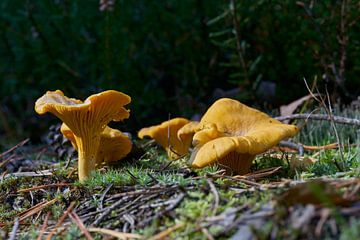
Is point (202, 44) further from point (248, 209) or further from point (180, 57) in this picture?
point (248, 209)

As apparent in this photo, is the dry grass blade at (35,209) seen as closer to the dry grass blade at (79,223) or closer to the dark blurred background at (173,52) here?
the dry grass blade at (79,223)

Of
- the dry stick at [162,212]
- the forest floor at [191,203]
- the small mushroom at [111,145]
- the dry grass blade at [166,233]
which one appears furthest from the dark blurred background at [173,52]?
the dry grass blade at [166,233]

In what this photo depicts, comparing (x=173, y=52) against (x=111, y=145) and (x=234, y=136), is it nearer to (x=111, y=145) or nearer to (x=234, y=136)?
(x=111, y=145)

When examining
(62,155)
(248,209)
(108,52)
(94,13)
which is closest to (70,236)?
(248,209)

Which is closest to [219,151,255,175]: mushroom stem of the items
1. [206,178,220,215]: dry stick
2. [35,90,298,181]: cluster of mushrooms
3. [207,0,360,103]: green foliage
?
[35,90,298,181]: cluster of mushrooms

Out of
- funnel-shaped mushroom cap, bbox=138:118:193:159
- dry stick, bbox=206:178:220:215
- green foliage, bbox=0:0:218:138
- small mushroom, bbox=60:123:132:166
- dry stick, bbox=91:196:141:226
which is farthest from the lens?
green foliage, bbox=0:0:218:138

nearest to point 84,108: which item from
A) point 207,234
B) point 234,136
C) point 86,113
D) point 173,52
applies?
point 86,113

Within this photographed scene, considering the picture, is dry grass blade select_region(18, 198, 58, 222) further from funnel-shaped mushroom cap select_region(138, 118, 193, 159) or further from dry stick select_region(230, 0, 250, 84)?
dry stick select_region(230, 0, 250, 84)
